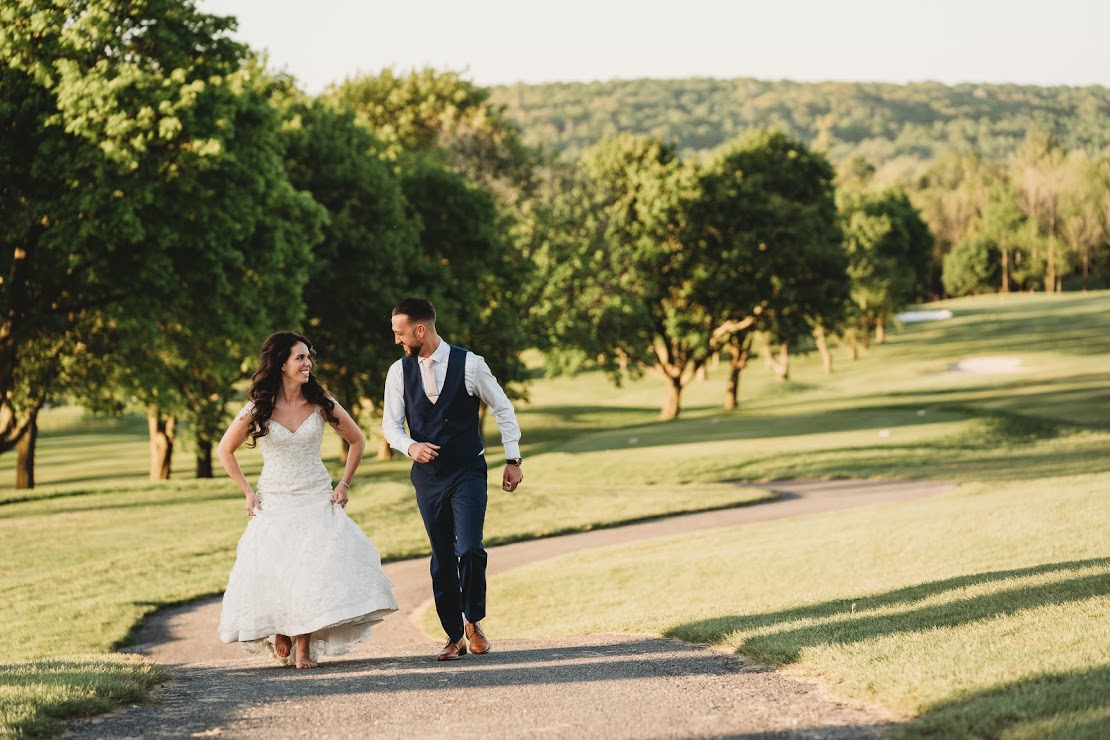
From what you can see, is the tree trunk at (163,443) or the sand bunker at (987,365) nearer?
the tree trunk at (163,443)

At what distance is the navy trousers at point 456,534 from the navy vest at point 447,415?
98 millimetres

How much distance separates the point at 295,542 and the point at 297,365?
1291mm

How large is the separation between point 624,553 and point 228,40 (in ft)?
52.0

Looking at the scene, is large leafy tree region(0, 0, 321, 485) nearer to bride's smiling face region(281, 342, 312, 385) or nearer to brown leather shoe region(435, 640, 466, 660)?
bride's smiling face region(281, 342, 312, 385)

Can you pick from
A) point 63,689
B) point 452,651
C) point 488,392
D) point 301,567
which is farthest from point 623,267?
point 63,689

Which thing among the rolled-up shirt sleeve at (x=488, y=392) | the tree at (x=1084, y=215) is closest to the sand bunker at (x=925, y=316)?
the tree at (x=1084, y=215)

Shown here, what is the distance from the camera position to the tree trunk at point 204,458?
120ft

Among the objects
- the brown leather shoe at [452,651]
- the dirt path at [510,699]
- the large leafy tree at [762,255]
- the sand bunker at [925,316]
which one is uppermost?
the large leafy tree at [762,255]

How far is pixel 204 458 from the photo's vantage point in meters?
37.4

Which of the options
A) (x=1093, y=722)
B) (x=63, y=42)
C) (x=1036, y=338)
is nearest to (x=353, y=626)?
(x=1093, y=722)

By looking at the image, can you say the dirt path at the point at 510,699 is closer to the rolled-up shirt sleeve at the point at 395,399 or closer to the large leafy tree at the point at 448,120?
the rolled-up shirt sleeve at the point at 395,399

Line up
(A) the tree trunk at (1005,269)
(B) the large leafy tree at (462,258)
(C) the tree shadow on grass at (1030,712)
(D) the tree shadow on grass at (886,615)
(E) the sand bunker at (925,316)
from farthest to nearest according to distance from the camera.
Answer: (A) the tree trunk at (1005,269) → (E) the sand bunker at (925,316) → (B) the large leafy tree at (462,258) → (D) the tree shadow on grass at (886,615) → (C) the tree shadow on grass at (1030,712)

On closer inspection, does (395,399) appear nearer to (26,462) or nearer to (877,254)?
(26,462)

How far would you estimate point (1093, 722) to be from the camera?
509 centimetres
